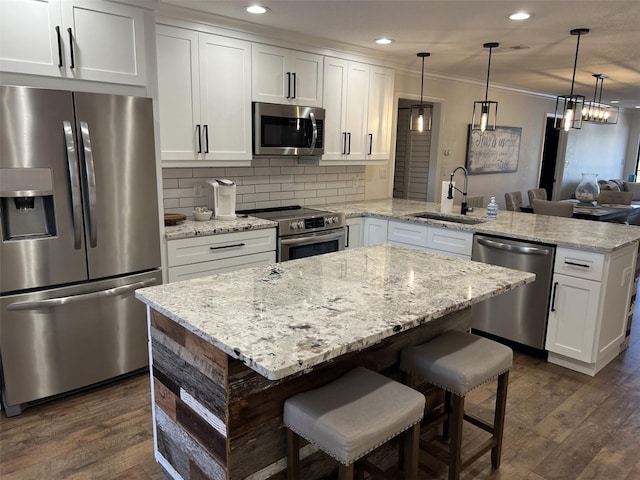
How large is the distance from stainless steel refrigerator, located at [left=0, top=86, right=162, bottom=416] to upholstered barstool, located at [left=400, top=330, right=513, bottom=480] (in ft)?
5.89

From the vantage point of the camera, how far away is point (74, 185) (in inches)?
97.0

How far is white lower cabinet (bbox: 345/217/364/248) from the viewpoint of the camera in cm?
429

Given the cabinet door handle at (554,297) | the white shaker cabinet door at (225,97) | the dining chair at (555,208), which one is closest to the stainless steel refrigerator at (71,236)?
the white shaker cabinet door at (225,97)

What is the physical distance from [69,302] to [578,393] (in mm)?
3144

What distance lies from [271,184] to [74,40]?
2.12 meters

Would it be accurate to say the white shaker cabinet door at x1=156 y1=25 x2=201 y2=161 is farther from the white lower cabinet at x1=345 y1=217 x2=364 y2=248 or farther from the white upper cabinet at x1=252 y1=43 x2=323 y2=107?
the white lower cabinet at x1=345 y1=217 x2=364 y2=248

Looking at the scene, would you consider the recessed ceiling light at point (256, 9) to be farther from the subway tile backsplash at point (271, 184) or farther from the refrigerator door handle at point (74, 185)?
the refrigerator door handle at point (74, 185)

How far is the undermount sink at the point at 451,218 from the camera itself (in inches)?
155

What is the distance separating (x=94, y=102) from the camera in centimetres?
252

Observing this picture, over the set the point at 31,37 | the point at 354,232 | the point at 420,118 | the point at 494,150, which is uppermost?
the point at 31,37

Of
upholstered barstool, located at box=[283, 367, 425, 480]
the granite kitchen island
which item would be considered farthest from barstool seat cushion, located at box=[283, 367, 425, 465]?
the granite kitchen island

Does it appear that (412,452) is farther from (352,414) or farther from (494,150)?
(494,150)

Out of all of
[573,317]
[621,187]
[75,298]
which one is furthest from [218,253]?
[621,187]

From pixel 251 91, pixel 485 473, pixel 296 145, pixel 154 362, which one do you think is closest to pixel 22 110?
pixel 154 362
